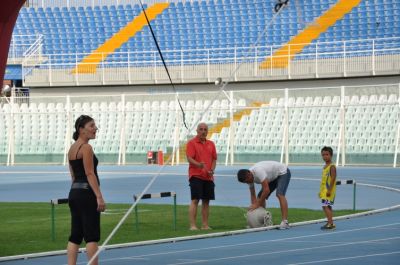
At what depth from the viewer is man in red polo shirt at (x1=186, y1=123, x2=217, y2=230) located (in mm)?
16906

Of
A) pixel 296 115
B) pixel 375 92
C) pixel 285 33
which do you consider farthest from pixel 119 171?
pixel 285 33

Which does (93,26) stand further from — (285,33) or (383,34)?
(383,34)

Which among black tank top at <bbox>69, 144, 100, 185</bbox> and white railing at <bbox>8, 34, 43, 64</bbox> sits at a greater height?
white railing at <bbox>8, 34, 43, 64</bbox>

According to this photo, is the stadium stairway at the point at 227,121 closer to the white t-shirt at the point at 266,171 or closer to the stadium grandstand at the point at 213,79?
the stadium grandstand at the point at 213,79

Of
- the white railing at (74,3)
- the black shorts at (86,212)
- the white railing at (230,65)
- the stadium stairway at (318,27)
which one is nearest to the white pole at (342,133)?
the white railing at (230,65)

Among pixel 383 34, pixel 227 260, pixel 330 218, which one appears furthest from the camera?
pixel 383 34

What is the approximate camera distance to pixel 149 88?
48.8 m

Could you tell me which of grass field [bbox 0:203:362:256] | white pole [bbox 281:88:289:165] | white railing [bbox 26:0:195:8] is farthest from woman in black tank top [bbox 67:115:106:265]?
white railing [bbox 26:0:195:8]

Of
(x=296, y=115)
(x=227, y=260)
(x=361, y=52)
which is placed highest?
(x=361, y=52)

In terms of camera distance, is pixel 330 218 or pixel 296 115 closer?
pixel 330 218

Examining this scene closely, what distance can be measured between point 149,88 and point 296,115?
396 inches

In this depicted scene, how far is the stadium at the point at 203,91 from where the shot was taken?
38.6m

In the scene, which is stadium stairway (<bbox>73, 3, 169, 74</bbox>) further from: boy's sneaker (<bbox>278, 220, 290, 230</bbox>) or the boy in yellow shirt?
boy's sneaker (<bbox>278, 220, 290, 230</bbox>)

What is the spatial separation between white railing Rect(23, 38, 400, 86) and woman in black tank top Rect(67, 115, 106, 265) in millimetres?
32070
